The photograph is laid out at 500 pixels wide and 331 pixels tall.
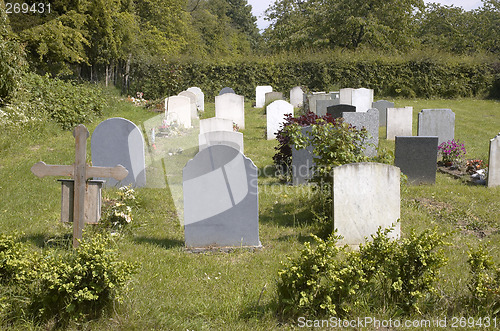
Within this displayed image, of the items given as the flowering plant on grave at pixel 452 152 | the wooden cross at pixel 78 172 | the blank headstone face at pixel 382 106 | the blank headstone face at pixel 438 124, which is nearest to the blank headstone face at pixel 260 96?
the blank headstone face at pixel 382 106

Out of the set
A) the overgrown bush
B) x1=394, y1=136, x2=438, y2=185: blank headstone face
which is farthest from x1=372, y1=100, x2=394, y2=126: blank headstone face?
the overgrown bush

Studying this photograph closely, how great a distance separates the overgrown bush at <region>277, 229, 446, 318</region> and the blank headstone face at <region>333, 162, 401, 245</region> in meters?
1.76

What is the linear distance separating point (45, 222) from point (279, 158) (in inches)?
197

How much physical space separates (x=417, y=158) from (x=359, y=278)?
6.18 m

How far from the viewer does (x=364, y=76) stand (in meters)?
27.7

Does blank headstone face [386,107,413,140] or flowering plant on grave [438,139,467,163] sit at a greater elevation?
blank headstone face [386,107,413,140]

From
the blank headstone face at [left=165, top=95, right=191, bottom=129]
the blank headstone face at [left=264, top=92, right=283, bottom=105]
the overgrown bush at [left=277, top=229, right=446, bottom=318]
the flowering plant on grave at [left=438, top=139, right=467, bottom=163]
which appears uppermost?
the blank headstone face at [left=264, top=92, right=283, bottom=105]

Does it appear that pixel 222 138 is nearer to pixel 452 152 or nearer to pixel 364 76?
pixel 452 152

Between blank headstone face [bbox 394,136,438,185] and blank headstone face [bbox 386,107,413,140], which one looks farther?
blank headstone face [bbox 386,107,413,140]

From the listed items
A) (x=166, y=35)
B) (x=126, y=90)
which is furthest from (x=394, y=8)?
(x=126, y=90)

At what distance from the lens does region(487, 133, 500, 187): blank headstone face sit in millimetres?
9281

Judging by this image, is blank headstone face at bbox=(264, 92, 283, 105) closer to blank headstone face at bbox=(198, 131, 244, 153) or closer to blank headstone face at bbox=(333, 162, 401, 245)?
blank headstone face at bbox=(198, 131, 244, 153)

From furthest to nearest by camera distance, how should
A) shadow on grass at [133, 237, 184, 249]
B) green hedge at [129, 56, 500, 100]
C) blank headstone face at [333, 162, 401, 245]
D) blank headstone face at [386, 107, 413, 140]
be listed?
green hedge at [129, 56, 500, 100] → blank headstone face at [386, 107, 413, 140] → shadow on grass at [133, 237, 184, 249] → blank headstone face at [333, 162, 401, 245]

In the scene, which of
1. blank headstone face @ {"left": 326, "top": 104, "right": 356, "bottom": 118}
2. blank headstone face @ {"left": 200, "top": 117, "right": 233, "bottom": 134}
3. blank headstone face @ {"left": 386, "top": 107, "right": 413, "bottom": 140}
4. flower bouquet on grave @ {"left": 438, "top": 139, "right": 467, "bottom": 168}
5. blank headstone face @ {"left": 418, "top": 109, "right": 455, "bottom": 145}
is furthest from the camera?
blank headstone face @ {"left": 386, "top": 107, "right": 413, "bottom": 140}
